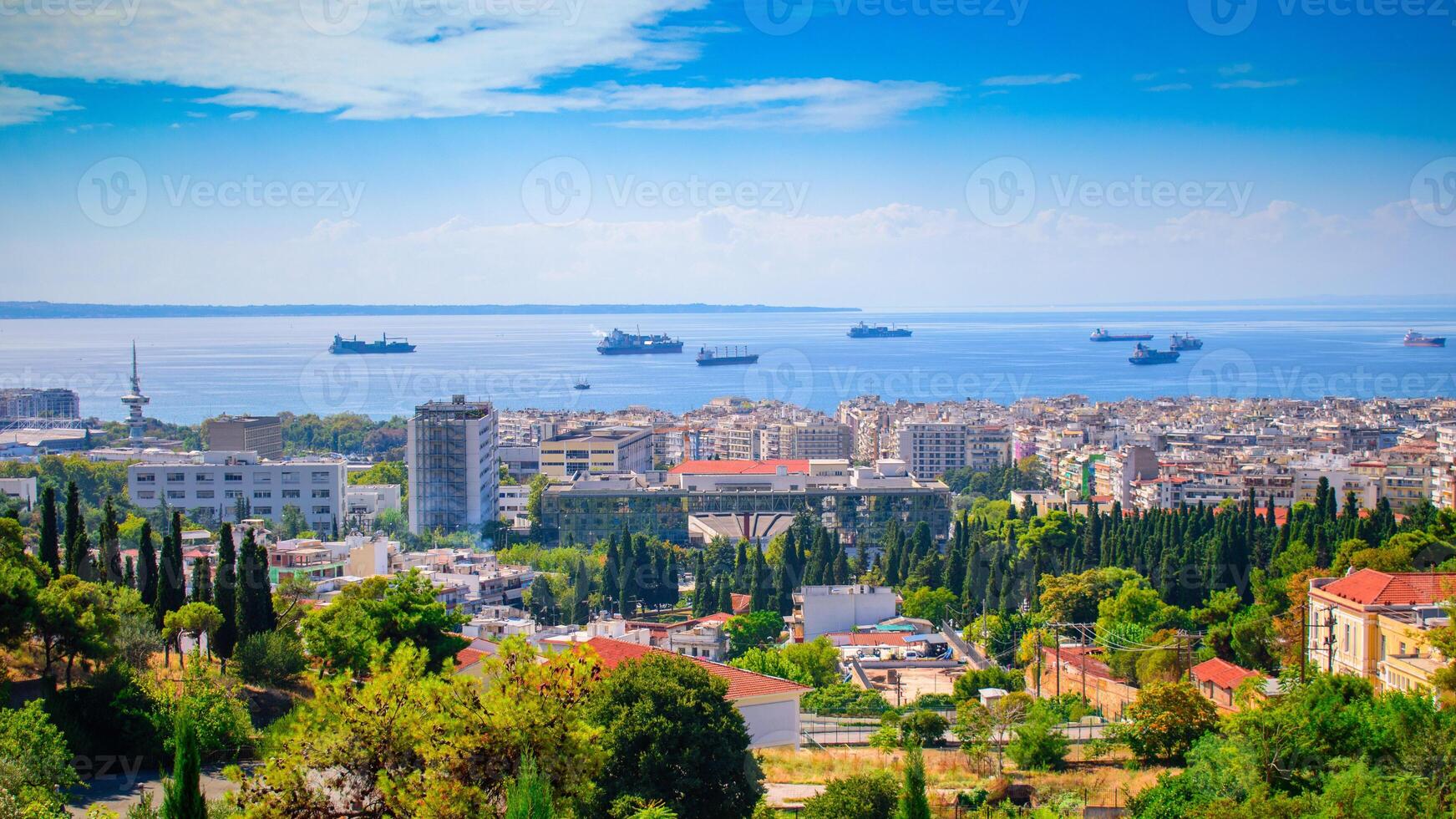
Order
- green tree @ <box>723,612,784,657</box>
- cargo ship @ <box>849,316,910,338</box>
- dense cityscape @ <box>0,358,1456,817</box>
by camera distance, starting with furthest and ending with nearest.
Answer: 1. cargo ship @ <box>849,316,910,338</box>
2. green tree @ <box>723,612,784,657</box>
3. dense cityscape @ <box>0,358,1456,817</box>

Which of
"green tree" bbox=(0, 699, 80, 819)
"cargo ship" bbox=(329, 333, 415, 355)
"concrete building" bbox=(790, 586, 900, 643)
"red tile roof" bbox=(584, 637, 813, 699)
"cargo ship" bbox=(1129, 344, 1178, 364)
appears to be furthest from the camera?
"cargo ship" bbox=(1129, 344, 1178, 364)

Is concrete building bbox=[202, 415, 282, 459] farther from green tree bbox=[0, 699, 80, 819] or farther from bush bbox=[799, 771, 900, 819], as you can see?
bush bbox=[799, 771, 900, 819]

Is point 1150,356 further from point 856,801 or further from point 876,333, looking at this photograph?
point 856,801

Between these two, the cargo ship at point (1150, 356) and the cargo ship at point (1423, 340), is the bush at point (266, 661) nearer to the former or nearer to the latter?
the cargo ship at point (1150, 356)

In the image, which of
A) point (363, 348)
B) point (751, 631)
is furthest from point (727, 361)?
point (751, 631)

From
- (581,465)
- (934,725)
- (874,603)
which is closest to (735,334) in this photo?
(581,465)

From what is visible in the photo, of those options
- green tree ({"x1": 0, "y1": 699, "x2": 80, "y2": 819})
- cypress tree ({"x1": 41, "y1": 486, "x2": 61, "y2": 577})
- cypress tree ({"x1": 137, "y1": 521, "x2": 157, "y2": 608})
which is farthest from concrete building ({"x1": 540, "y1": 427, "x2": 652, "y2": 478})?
green tree ({"x1": 0, "y1": 699, "x2": 80, "y2": 819})

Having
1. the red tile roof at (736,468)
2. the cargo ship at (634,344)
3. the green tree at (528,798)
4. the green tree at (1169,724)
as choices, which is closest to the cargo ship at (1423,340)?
the cargo ship at (634,344)
